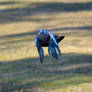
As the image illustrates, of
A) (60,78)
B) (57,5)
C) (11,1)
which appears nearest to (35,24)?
(57,5)

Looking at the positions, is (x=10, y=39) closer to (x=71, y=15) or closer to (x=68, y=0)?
(x=71, y=15)

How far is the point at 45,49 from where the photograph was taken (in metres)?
12.6

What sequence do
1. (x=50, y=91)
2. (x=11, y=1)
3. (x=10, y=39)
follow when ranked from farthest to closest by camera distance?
(x=11, y=1) < (x=10, y=39) < (x=50, y=91)

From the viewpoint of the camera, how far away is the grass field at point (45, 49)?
25.7 ft

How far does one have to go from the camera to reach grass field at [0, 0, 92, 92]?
783 centimetres

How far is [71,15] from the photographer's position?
2172 cm

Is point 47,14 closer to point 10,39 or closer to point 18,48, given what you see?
point 10,39

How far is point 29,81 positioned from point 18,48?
16.7 ft

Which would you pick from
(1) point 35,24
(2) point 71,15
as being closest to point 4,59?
(1) point 35,24

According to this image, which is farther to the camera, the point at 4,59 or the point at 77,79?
the point at 4,59

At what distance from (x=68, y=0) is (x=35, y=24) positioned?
274 inches

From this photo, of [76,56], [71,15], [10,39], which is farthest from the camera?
[71,15]

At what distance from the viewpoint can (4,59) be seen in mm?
11109

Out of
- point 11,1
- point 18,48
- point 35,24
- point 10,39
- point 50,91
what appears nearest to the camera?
point 50,91
